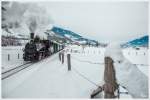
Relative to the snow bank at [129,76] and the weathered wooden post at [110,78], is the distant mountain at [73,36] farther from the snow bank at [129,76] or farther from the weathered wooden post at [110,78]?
the weathered wooden post at [110,78]

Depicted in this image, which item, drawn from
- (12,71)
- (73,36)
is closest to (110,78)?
(73,36)

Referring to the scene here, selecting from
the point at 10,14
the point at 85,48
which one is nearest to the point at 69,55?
the point at 85,48

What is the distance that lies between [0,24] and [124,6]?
2.00 metres

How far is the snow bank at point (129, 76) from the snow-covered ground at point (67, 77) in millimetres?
116

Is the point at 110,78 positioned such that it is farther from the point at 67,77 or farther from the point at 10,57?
the point at 10,57

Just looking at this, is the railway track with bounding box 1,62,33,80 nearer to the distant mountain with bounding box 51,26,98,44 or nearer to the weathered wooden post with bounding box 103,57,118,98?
the distant mountain with bounding box 51,26,98,44

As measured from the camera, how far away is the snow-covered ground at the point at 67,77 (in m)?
3.00

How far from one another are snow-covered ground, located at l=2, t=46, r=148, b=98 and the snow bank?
116 mm

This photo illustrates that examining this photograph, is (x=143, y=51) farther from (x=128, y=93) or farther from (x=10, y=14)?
(x=10, y=14)

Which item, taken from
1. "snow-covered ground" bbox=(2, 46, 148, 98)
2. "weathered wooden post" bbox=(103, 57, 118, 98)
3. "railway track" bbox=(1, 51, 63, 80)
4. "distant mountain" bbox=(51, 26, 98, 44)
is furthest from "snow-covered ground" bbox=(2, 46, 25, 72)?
"weathered wooden post" bbox=(103, 57, 118, 98)

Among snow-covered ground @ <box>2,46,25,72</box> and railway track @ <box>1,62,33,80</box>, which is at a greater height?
snow-covered ground @ <box>2,46,25,72</box>

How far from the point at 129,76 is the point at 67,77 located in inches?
38.9

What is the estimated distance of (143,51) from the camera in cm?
315

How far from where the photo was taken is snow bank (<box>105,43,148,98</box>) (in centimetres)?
277
